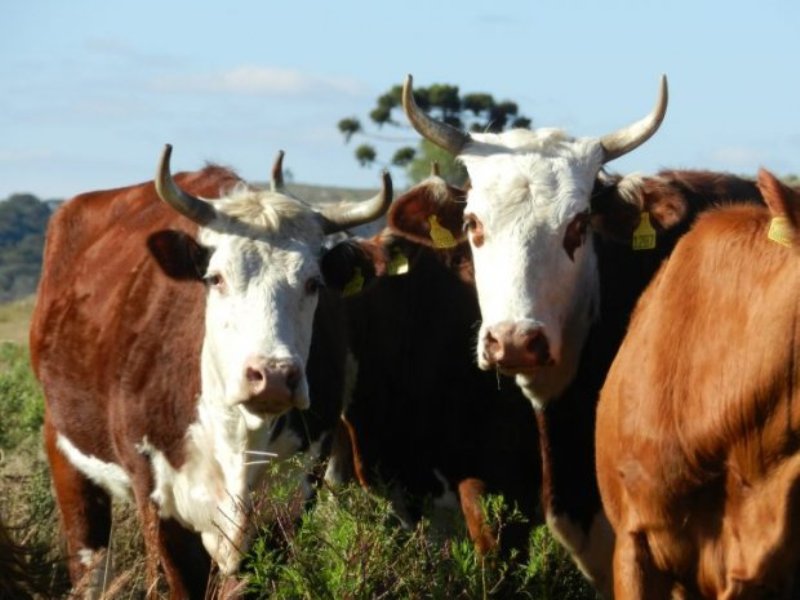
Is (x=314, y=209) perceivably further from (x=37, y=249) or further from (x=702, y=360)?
(x=37, y=249)

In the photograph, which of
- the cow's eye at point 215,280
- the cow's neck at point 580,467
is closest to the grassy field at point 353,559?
the cow's neck at point 580,467

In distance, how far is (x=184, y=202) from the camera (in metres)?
8.02

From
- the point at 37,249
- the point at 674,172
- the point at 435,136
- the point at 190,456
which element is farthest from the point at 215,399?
the point at 37,249

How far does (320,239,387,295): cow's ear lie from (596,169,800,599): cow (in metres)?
2.05

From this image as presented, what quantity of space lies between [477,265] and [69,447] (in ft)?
8.69

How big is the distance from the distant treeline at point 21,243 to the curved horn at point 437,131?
42.7 metres

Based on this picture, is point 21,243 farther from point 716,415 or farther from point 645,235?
point 716,415

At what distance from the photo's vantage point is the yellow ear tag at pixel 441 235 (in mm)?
8297

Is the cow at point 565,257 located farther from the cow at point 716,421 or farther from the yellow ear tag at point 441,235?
the cow at point 716,421

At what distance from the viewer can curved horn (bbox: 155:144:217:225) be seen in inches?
313

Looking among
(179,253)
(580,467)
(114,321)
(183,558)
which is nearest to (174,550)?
(183,558)

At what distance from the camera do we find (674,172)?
8383mm

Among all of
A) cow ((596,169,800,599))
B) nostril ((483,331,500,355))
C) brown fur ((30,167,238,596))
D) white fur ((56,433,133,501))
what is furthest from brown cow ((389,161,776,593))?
white fur ((56,433,133,501))

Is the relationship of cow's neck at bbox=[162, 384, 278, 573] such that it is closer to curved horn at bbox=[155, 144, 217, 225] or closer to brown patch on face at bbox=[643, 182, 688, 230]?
curved horn at bbox=[155, 144, 217, 225]
